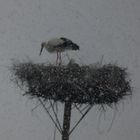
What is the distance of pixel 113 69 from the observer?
1318 mm

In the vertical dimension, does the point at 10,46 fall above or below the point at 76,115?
above

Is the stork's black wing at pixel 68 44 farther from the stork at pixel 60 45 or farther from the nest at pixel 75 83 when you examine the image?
the nest at pixel 75 83

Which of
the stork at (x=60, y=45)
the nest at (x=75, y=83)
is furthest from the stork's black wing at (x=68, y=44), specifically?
the nest at (x=75, y=83)

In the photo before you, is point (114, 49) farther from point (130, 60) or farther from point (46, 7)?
point (46, 7)

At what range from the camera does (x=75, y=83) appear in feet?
4.00

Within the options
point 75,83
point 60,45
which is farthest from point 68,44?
point 75,83

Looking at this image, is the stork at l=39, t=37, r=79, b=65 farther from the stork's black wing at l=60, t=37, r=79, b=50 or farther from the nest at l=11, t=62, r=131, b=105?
the nest at l=11, t=62, r=131, b=105

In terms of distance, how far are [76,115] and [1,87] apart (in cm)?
37

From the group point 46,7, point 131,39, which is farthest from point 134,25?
point 46,7

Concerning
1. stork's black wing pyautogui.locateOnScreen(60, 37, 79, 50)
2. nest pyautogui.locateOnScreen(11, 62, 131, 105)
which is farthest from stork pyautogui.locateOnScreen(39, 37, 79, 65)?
nest pyautogui.locateOnScreen(11, 62, 131, 105)

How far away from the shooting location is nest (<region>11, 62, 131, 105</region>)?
1.22 metres

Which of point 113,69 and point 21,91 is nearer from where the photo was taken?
point 113,69

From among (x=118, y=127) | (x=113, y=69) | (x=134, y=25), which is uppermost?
(x=134, y=25)

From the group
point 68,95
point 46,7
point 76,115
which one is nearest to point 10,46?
point 46,7
